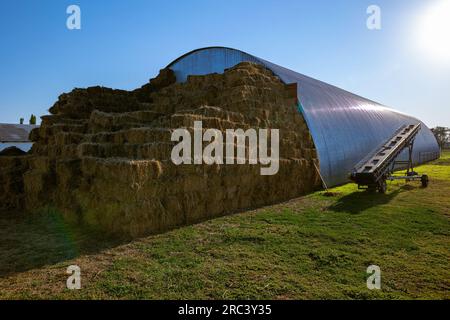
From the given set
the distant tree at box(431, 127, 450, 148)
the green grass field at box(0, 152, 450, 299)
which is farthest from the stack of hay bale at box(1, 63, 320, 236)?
the distant tree at box(431, 127, 450, 148)

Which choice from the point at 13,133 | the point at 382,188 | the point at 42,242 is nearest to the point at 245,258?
the point at 42,242

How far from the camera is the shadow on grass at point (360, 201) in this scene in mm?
13297

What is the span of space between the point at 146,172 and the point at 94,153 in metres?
3.29

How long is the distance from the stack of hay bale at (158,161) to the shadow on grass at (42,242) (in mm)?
591

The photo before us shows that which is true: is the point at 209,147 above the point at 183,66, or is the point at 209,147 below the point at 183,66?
below

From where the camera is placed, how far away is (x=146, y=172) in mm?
9852

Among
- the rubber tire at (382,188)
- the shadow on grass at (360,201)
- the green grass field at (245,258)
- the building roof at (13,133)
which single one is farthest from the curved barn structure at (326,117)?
the building roof at (13,133)

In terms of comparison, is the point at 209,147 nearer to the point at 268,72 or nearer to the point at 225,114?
the point at 225,114

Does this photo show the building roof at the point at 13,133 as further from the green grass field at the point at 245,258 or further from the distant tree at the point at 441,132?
the distant tree at the point at 441,132

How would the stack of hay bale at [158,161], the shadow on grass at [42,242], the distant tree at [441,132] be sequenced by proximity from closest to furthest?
the shadow on grass at [42,242]
the stack of hay bale at [158,161]
the distant tree at [441,132]

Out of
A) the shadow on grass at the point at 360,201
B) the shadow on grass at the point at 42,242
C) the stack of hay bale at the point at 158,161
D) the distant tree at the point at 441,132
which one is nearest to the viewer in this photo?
the shadow on grass at the point at 42,242

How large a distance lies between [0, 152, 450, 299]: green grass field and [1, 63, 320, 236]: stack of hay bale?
Answer: 97 centimetres

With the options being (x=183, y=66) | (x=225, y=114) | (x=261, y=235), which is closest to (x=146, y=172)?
(x=261, y=235)

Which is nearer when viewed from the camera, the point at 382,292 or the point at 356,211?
the point at 382,292
